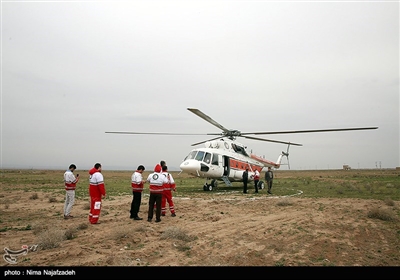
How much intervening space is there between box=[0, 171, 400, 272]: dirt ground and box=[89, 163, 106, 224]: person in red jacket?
405 millimetres

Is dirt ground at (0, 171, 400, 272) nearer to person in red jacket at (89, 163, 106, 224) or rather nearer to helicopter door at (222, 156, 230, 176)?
person in red jacket at (89, 163, 106, 224)

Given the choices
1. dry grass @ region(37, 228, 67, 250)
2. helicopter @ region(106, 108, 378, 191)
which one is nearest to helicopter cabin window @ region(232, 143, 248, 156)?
helicopter @ region(106, 108, 378, 191)

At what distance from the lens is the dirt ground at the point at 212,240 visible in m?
5.82

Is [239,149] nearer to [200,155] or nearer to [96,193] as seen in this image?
[200,155]

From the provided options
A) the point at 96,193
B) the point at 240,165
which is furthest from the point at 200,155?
the point at 96,193

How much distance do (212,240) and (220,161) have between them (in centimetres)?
1442

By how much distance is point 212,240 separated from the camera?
7.22m

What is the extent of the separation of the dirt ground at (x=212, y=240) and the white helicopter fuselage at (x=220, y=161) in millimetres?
8397

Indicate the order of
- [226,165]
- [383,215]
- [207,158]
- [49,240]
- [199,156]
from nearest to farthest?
[49,240] < [383,215] < [199,156] < [207,158] < [226,165]

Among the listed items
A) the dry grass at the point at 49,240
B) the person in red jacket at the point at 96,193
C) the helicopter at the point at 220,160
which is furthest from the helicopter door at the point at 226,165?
the dry grass at the point at 49,240

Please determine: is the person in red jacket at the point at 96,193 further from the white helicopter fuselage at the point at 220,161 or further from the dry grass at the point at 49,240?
the white helicopter fuselage at the point at 220,161

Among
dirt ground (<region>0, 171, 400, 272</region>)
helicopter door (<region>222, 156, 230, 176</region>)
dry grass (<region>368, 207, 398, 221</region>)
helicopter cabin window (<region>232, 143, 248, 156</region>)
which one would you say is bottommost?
dirt ground (<region>0, 171, 400, 272</region>)

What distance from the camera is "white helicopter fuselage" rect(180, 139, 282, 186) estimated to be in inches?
779
